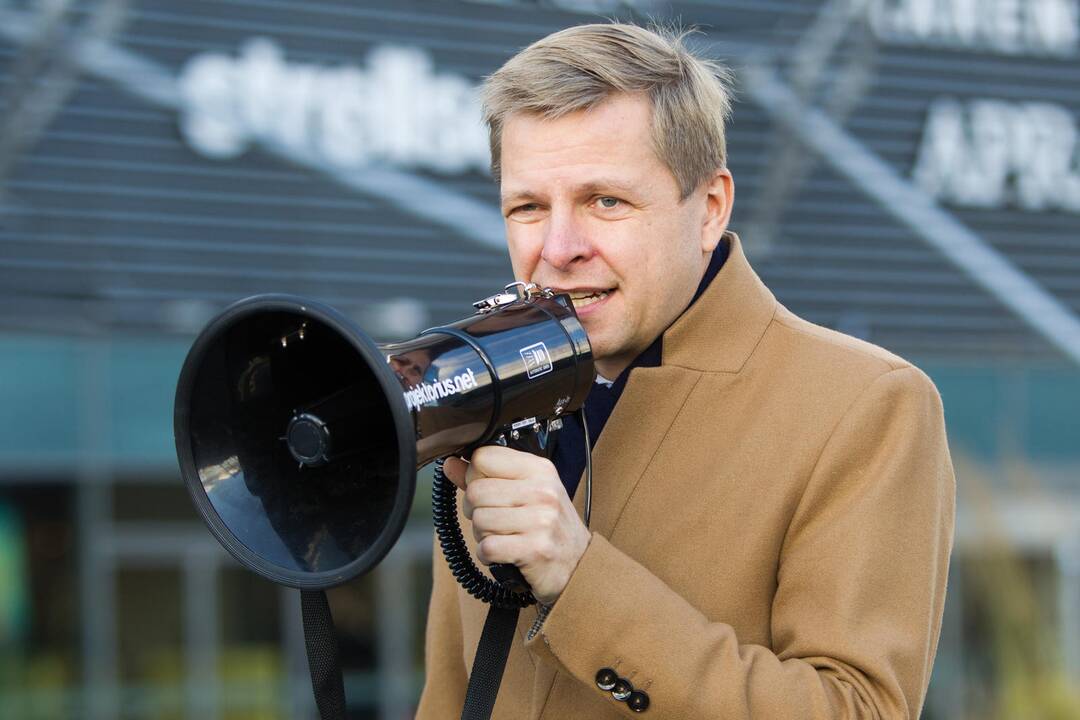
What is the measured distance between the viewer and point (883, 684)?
1.81 m

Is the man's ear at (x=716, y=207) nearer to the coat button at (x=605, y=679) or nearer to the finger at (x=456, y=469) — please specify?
the finger at (x=456, y=469)

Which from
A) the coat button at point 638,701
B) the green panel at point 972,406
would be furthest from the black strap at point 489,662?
the green panel at point 972,406

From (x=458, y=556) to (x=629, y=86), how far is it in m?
0.69

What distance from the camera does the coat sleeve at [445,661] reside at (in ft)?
8.02

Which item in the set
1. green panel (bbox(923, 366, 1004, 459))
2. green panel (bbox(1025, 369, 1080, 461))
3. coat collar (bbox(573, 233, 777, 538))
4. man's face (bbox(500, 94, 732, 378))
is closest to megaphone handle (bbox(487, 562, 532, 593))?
coat collar (bbox(573, 233, 777, 538))

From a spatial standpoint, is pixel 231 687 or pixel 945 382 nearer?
pixel 231 687

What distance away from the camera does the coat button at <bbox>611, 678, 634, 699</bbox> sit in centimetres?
178

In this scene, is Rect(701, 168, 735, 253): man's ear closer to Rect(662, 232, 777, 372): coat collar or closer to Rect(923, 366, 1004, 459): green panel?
Rect(662, 232, 777, 372): coat collar

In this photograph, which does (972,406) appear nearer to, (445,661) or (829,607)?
(445,661)

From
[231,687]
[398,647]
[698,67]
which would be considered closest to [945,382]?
[398,647]

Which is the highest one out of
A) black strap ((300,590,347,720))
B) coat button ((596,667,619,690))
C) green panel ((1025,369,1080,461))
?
coat button ((596,667,619,690))

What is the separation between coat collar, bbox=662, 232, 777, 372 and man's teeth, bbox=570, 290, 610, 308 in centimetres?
15

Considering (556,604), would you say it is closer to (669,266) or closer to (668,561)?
(668,561)

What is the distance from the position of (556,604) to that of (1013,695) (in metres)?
8.15
